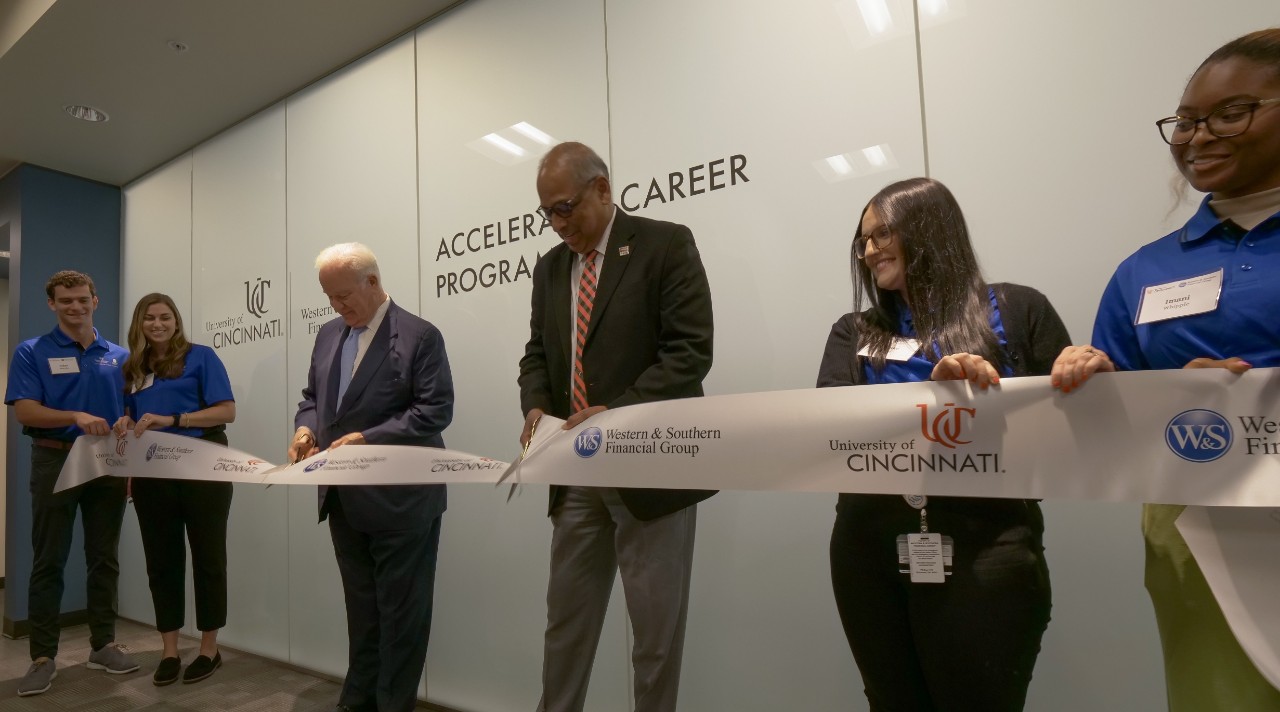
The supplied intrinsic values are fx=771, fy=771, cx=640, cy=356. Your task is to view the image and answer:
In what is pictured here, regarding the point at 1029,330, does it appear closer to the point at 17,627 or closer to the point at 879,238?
the point at 879,238

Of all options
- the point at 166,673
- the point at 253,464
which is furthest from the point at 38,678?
the point at 253,464

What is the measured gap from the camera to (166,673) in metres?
3.51

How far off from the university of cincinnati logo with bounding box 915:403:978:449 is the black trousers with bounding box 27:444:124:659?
3.82 meters

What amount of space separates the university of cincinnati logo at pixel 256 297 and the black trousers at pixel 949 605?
3819 millimetres

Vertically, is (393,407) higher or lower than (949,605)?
higher

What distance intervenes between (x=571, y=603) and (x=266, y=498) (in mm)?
2930

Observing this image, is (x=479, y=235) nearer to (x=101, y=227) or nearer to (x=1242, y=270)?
(x=1242, y=270)

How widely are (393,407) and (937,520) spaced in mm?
1854

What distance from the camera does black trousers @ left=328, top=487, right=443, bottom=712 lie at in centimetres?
261

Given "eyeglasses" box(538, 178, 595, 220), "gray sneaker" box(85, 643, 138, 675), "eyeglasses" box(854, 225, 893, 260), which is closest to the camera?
"eyeglasses" box(854, 225, 893, 260)

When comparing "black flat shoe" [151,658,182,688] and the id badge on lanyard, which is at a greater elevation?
the id badge on lanyard

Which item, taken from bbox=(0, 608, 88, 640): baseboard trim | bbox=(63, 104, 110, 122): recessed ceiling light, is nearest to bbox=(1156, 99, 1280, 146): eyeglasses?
bbox=(63, 104, 110, 122): recessed ceiling light

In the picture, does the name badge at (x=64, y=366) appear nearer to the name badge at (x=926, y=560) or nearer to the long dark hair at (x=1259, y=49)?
the name badge at (x=926, y=560)

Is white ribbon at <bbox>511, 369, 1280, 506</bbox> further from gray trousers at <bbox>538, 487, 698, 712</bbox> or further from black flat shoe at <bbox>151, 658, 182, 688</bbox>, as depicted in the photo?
black flat shoe at <bbox>151, 658, 182, 688</bbox>
